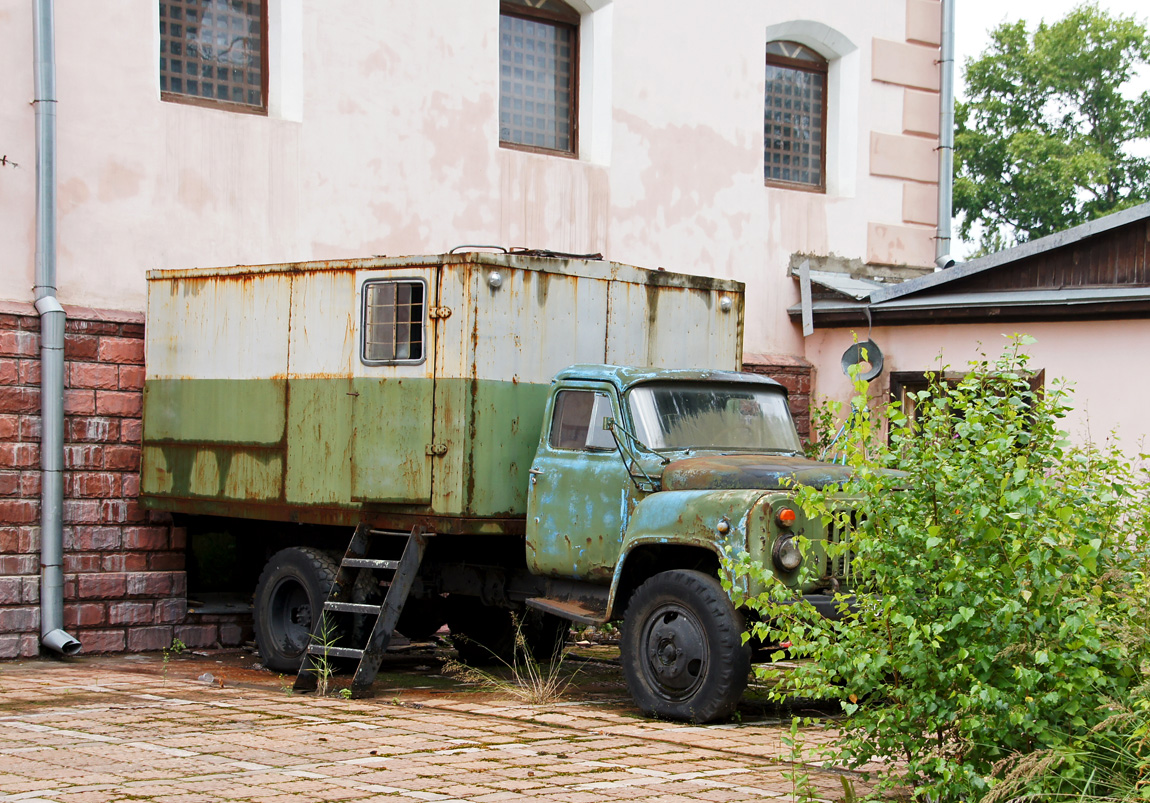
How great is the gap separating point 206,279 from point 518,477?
126 inches

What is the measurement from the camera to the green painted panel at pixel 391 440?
1020cm

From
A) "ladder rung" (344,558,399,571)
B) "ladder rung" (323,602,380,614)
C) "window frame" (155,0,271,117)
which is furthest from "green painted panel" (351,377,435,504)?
"window frame" (155,0,271,117)

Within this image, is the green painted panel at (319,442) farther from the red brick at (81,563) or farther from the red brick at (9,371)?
the red brick at (9,371)

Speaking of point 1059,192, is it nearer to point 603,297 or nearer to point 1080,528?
point 603,297

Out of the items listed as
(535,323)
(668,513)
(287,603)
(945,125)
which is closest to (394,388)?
(535,323)

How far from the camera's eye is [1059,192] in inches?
1582

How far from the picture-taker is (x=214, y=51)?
12.9m

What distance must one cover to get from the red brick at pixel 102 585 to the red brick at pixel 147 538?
0.27m

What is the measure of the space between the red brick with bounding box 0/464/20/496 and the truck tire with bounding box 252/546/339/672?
202 centimetres

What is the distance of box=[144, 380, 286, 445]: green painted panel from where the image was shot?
1121cm

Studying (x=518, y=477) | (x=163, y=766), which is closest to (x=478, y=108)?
(x=518, y=477)

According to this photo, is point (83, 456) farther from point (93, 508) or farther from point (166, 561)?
point (166, 561)

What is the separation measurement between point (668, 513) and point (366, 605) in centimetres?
241

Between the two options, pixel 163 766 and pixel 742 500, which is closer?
pixel 163 766
